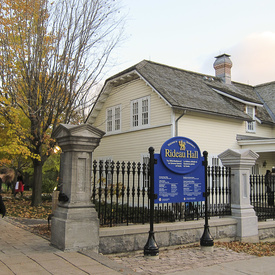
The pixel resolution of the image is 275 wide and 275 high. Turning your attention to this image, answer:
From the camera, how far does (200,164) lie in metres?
7.50

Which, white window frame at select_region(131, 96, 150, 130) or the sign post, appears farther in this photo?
white window frame at select_region(131, 96, 150, 130)

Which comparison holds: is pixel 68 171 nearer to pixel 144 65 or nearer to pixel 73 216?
pixel 73 216

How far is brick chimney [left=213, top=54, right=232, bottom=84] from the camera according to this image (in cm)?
2298

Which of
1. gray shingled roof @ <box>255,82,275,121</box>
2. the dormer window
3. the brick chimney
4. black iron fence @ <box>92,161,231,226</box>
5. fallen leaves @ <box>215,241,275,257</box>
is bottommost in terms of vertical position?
fallen leaves @ <box>215,241,275,257</box>

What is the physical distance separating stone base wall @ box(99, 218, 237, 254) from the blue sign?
0.73m

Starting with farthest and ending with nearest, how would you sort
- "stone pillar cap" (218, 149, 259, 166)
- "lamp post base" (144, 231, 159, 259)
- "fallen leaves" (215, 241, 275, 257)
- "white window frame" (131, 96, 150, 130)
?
1. "white window frame" (131, 96, 150, 130)
2. "stone pillar cap" (218, 149, 259, 166)
3. "fallen leaves" (215, 241, 275, 257)
4. "lamp post base" (144, 231, 159, 259)

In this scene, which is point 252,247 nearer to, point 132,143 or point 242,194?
point 242,194

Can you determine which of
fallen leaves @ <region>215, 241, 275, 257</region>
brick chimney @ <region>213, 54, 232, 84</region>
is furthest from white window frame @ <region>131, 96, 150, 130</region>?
fallen leaves @ <region>215, 241, 275, 257</region>

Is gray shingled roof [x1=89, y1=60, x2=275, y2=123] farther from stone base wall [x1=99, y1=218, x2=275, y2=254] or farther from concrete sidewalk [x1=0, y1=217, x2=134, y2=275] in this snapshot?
concrete sidewalk [x1=0, y1=217, x2=134, y2=275]

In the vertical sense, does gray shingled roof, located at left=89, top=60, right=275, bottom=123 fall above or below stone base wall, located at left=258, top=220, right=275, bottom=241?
above

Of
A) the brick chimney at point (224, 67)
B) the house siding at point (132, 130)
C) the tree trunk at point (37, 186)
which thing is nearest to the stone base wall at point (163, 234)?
the house siding at point (132, 130)

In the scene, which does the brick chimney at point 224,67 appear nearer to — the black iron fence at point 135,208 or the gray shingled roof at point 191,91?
the gray shingled roof at point 191,91

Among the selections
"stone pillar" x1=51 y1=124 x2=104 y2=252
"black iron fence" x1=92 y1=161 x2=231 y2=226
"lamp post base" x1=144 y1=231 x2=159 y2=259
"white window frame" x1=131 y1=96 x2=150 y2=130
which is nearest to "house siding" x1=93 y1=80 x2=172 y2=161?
"white window frame" x1=131 y1=96 x2=150 y2=130

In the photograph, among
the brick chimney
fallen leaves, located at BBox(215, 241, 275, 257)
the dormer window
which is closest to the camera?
fallen leaves, located at BBox(215, 241, 275, 257)
